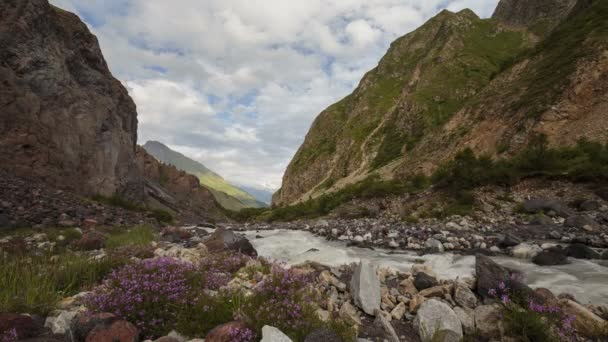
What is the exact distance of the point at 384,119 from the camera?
215 feet

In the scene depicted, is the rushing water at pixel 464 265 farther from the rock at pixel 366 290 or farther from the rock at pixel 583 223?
the rock at pixel 583 223

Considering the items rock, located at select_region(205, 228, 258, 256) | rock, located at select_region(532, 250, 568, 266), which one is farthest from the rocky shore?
rock, located at select_region(532, 250, 568, 266)

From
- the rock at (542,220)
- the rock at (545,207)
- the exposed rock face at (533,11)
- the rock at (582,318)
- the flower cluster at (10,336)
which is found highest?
the exposed rock face at (533,11)

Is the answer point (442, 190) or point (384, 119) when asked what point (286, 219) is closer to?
point (442, 190)

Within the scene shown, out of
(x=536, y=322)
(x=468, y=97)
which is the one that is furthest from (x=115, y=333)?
(x=468, y=97)

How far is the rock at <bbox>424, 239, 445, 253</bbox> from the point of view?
36.2 feet

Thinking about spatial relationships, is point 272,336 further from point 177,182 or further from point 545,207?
point 177,182

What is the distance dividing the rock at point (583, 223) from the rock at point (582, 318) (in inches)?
400

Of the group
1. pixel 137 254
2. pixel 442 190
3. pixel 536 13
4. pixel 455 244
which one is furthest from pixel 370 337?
pixel 536 13

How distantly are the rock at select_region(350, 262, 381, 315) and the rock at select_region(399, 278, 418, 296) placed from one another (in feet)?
2.65

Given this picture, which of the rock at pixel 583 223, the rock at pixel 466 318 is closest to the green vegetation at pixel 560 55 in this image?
the rock at pixel 583 223

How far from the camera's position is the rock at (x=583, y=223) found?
465 inches

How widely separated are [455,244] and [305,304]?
9.32m

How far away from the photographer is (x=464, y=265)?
895 centimetres
